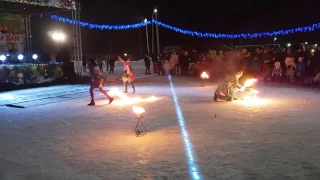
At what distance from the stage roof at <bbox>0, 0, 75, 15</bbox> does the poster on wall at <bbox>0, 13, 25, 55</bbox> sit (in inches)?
16.3

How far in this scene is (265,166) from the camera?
16.3 ft

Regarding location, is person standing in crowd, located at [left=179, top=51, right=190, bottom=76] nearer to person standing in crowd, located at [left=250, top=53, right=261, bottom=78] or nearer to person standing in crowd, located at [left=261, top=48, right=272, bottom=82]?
person standing in crowd, located at [left=250, top=53, right=261, bottom=78]

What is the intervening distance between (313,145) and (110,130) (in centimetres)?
396

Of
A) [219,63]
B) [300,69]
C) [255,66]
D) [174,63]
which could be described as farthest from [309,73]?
[174,63]

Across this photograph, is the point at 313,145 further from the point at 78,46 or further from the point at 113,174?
the point at 78,46

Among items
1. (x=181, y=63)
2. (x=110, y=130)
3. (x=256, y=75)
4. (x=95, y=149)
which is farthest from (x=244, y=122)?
(x=181, y=63)

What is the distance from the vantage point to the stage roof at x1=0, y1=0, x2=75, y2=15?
18250 mm

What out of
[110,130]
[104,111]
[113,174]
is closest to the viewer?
[113,174]

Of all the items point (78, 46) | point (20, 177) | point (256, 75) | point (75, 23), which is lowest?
point (20, 177)

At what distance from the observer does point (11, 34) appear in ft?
69.6

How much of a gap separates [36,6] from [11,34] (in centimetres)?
249

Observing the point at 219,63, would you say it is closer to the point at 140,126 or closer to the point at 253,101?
the point at 253,101

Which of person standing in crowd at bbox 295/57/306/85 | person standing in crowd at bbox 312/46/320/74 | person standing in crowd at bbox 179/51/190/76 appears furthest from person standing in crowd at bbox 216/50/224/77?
person standing in crowd at bbox 312/46/320/74

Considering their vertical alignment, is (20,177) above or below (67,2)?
below
